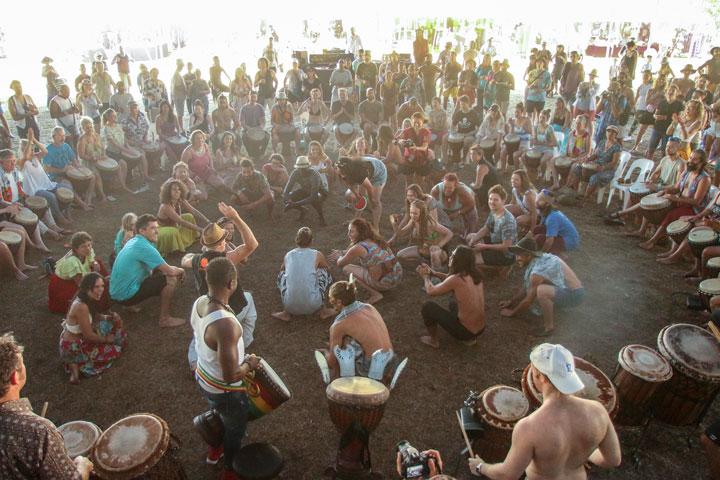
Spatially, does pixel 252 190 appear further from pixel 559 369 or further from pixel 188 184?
pixel 559 369

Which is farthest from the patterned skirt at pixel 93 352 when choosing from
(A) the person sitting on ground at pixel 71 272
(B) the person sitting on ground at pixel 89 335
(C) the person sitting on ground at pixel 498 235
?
(C) the person sitting on ground at pixel 498 235

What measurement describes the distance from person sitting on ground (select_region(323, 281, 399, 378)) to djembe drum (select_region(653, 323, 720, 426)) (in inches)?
85.8

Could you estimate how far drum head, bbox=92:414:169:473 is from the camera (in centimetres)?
291

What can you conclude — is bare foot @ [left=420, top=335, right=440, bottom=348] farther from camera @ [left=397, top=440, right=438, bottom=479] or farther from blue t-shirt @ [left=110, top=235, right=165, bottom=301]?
blue t-shirt @ [left=110, top=235, right=165, bottom=301]

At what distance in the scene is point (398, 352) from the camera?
4.89m

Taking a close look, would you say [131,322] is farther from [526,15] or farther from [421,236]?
[526,15]

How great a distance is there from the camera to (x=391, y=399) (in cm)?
428

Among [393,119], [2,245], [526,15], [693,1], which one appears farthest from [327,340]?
[693,1]

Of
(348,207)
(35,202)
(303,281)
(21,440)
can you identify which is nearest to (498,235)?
(303,281)

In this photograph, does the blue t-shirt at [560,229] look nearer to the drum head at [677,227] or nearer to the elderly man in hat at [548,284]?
the elderly man in hat at [548,284]

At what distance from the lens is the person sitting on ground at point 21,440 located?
2.19m

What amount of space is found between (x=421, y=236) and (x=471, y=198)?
110cm

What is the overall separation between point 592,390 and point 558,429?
123 cm

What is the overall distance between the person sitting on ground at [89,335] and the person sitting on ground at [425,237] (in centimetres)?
331
